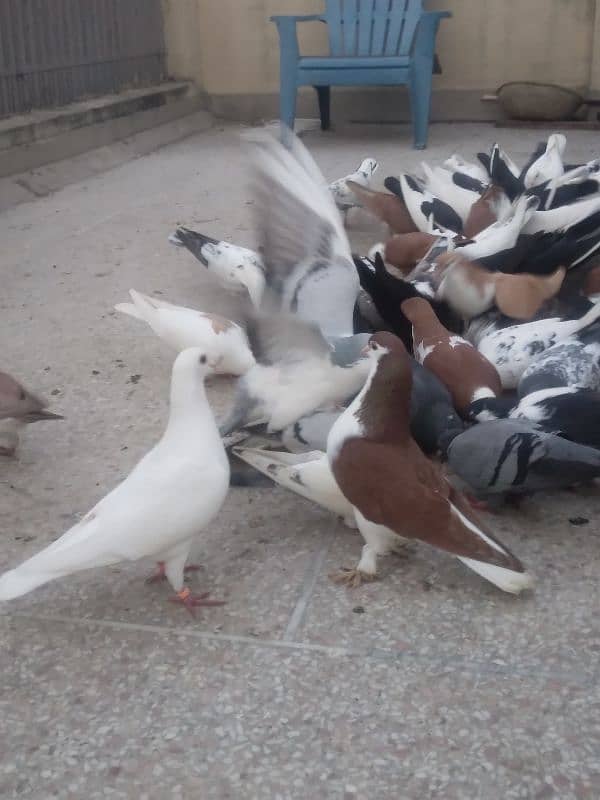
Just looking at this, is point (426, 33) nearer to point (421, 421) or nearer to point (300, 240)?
point (300, 240)

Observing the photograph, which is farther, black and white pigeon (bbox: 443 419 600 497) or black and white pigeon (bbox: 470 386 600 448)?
black and white pigeon (bbox: 470 386 600 448)

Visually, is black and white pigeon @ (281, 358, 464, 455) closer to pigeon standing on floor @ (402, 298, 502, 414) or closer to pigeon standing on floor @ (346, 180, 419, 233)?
pigeon standing on floor @ (402, 298, 502, 414)

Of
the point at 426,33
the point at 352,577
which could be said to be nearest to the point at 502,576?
the point at 352,577

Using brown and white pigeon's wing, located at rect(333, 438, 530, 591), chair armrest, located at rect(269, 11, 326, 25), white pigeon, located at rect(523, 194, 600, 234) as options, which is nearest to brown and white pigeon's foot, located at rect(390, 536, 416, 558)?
brown and white pigeon's wing, located at rect(333, 438, 530, 591)

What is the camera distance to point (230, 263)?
4.00 m

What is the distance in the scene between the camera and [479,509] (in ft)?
8.18

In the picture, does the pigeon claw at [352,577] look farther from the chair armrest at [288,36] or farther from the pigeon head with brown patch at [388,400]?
the chair armrest at [288,36]

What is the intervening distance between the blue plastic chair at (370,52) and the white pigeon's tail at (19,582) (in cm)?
669

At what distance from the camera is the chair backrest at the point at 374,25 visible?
26.9 ft

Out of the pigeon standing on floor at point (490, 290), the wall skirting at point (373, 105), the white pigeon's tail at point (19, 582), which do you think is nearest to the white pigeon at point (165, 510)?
the white pigeon's tail at point (19, 582)

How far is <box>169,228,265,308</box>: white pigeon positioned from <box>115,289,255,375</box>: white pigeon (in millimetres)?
495

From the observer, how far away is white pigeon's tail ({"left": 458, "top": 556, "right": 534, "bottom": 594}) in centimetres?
204

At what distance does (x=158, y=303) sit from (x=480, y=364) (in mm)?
1219

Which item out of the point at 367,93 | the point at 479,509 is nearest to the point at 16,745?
the point at 479,509
